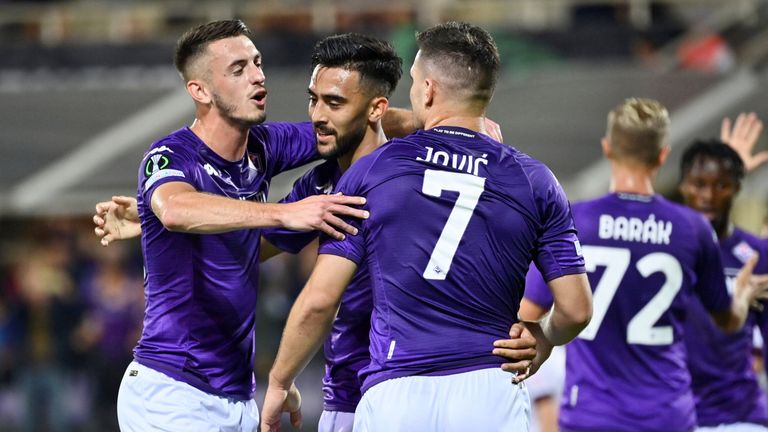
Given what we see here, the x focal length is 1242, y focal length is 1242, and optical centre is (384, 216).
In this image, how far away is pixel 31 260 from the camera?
13539 mm

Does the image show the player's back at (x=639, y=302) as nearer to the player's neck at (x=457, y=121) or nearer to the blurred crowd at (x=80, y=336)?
the player's neck at (x=457, y=121)

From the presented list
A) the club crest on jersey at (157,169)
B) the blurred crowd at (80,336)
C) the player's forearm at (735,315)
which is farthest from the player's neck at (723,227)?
the blurred crowd at (80,336)

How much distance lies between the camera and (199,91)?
16.4ft

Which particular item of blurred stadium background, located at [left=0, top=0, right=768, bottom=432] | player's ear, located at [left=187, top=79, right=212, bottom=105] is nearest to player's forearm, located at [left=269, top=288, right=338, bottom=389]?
player's ear, located at [left=187, top=79, right=212, bottom=105]

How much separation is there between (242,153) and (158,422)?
112cm

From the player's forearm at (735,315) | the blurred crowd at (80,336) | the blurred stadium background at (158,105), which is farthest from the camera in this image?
the blurred stadium background at (158,105)

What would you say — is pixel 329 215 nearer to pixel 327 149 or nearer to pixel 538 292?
pixel 327 149

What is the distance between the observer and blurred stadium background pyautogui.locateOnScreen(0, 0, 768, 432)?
11531 mm

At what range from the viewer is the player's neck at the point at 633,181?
5645 millimetres

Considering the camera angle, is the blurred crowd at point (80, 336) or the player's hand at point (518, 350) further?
the blurred crowd at point (80, 336)

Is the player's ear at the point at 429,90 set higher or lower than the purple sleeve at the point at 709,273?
higher

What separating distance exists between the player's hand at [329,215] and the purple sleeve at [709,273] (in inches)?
78.6

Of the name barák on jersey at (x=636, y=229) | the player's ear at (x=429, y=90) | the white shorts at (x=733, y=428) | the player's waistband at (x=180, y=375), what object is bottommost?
the player's waistband at (x=180, y=375)

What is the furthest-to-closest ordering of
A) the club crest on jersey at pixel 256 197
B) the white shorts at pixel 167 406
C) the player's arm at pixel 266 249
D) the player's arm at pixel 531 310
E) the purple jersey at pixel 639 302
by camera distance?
the purple jersey at pixel 639 302 → the player's arm at pixel 531 310 → the player's arm at pixel 266 249 → the club crest on jersey at pixel 256 197 → the white shorts at pixel 167 406
